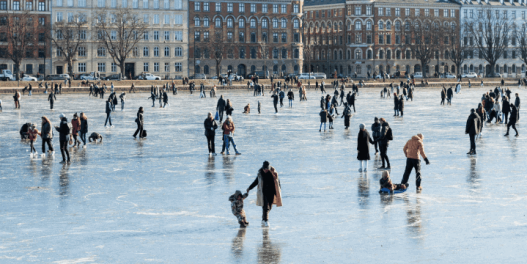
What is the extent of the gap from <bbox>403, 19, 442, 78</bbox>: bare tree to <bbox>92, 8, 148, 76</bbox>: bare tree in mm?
42655

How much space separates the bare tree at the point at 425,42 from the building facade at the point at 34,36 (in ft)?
183

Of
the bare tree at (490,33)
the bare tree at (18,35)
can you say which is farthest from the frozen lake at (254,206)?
the bare tree at (490,33)

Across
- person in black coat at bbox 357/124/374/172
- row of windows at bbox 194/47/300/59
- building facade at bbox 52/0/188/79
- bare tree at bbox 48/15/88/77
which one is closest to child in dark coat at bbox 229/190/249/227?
person in black coat at bbox 357/124/374/172

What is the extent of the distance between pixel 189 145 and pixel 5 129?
11188 millimetres

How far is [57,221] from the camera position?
529 inches

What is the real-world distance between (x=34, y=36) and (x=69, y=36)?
252 inches

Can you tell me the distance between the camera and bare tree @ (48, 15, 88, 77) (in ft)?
308

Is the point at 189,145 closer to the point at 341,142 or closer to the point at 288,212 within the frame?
the point at 341,142

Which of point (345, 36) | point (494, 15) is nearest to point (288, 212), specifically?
point (345, 36)

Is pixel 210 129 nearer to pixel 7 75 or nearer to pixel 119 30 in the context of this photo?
pixel 7 75

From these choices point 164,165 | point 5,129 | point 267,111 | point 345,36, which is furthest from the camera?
point 345,36

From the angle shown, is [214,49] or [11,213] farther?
[214,49]

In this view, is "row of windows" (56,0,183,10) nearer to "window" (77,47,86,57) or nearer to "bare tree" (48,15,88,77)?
"bare tree" (48,15,88,77)

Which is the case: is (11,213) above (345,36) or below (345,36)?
below
